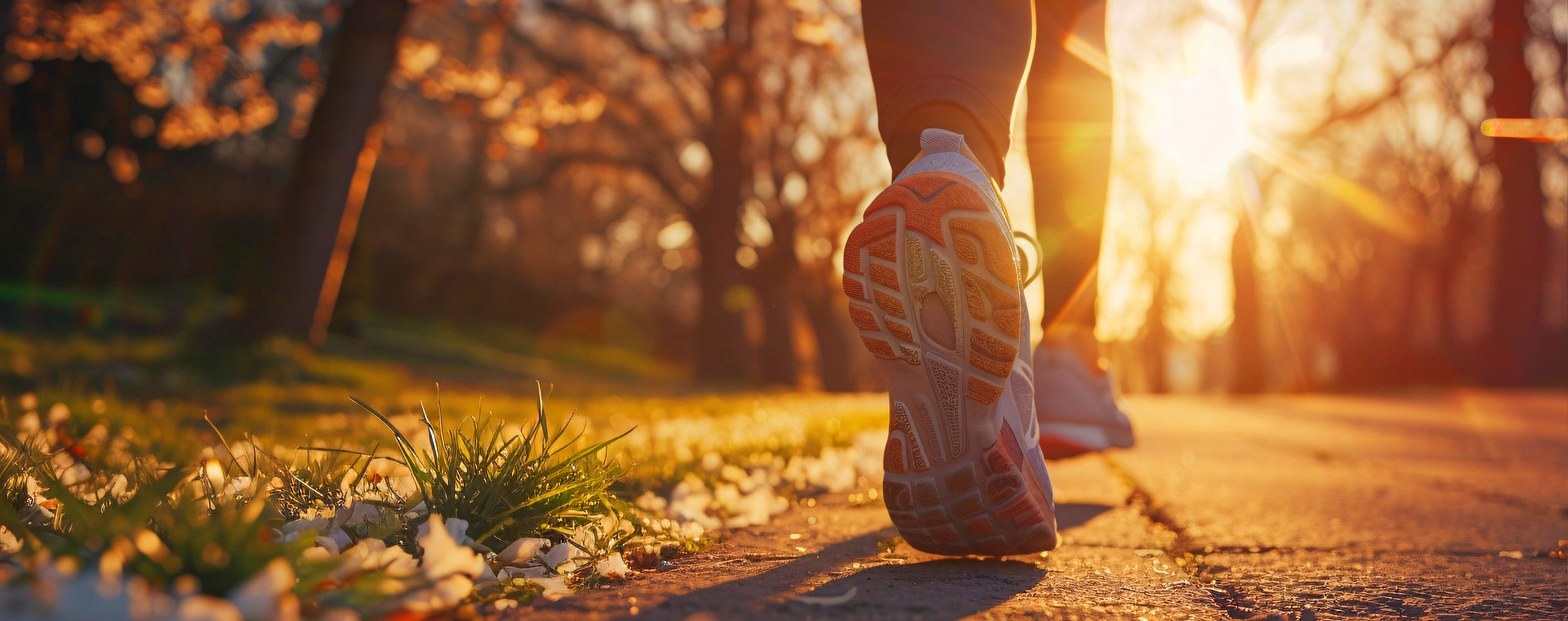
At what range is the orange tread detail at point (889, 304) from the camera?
1355 mm

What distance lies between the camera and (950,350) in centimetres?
135

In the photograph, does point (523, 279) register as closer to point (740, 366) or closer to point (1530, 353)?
point (740, 366)

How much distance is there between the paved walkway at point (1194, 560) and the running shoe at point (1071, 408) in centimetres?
12

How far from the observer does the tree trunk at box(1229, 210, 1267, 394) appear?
16.3 meters

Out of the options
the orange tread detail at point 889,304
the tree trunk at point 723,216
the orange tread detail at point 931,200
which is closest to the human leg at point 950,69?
the orange tread detail at point 931,200

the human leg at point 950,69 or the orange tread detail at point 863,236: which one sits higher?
the human leg at point 950,69

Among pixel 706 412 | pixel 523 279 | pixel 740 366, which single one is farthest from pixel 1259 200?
pixel 706 412

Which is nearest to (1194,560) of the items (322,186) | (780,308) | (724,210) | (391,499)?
(391,499)

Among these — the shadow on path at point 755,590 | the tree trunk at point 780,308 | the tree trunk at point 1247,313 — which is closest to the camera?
the shadow on path at point 755,590

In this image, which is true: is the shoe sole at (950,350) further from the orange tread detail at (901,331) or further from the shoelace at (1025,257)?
the shoelace at (1025,257)

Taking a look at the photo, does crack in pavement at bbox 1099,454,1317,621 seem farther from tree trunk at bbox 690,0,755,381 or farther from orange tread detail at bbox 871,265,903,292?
tree trunk at bbox 690,0,755,381

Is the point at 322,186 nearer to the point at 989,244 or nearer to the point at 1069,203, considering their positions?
the point at 1069,203

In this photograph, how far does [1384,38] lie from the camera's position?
65.4 feet

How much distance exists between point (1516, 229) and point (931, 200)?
16.9m
